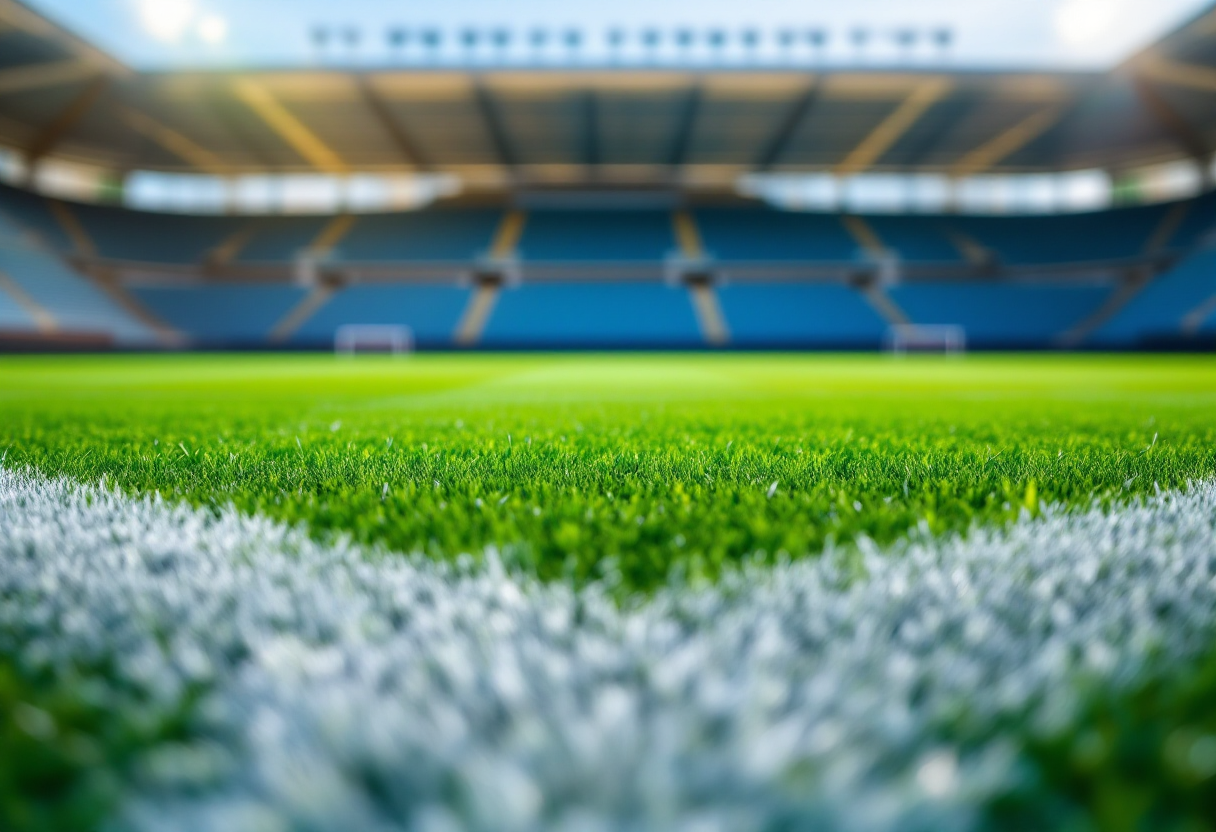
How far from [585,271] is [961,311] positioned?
1301 centimetres

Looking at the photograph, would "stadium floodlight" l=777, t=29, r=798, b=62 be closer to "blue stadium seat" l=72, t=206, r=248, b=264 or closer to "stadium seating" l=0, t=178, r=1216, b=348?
"stadium seating" l=0, t=178, r=1216, b=348

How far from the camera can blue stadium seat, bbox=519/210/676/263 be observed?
1123 inches

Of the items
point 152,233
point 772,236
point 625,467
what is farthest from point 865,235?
point 625,467

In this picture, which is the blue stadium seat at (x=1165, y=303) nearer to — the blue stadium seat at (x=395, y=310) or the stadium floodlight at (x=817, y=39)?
the stadium floodlight at (x=817, y=39)

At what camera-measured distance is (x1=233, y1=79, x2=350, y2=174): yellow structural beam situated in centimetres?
2234

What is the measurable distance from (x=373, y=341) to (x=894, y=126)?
1758cm

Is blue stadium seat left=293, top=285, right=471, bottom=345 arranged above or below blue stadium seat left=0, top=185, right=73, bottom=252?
below

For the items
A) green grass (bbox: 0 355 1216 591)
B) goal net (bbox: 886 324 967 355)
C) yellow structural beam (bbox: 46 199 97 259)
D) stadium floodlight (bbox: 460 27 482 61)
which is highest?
stadium floodlight (bbox: 460 27 482 61)

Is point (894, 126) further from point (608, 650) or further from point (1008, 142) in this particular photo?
point (608, 650)

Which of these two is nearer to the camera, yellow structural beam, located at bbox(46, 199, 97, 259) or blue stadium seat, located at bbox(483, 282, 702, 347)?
blue stadium seat, located at bbox(483, 282, 702, 347)

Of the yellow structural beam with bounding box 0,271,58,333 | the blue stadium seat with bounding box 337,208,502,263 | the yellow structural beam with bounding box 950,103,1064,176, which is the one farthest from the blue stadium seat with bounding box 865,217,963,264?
the yellow structural beam with bounding box 0,271,58,333

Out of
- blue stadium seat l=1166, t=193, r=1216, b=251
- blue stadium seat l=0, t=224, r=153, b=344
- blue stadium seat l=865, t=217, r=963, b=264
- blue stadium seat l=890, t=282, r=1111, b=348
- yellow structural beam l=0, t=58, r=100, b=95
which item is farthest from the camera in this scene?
blue stadium seat l=865, t=217, r=963, b=264

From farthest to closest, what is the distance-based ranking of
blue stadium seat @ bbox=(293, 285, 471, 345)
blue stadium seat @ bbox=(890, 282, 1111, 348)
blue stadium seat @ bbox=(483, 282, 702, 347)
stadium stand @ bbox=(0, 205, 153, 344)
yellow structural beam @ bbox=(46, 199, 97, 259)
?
yellow structural beam @ bbox=(46, 199, 97, 259), blue stadium seat @ bbox=(293, 285, 471, 345), blue stadium seat @ bbox=(890, 282, 1111, 348), blue stadium seat @ bbox=(483, 282, 702, 347), stadium stand @ bbox=(0, 205, 153, 344)

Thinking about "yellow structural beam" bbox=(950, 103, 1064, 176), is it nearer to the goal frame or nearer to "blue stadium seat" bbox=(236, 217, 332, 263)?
the goal frame
